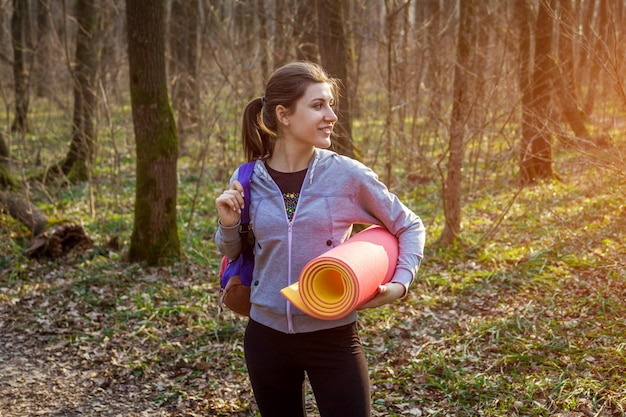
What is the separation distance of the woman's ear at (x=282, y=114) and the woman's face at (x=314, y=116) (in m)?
0.04

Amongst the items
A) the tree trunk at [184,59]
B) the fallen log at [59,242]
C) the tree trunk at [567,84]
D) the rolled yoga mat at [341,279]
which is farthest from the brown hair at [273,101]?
the tree trunk at [184,59]

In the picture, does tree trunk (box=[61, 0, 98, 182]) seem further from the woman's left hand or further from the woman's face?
the woman's left hand

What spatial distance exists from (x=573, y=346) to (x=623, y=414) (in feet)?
3.34

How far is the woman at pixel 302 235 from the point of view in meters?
2.61

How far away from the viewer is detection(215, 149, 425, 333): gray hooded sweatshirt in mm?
2678

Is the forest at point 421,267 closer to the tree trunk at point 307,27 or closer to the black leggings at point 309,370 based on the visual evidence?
A: the tree trunk at point 307,27

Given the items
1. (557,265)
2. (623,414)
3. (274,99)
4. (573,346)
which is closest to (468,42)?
(557,265)

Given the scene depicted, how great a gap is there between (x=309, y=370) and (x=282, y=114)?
1.06m

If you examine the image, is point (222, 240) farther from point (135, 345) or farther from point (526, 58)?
point (526, 58)

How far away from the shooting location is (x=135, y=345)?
5.88 metres

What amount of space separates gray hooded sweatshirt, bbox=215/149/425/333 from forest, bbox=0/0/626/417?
2.16 m

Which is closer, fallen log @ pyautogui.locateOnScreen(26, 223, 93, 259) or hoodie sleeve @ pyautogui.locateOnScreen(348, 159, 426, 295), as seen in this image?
hoodie sleeve @ pyautogui.locateOnScreen(348, 159, 426, 295)

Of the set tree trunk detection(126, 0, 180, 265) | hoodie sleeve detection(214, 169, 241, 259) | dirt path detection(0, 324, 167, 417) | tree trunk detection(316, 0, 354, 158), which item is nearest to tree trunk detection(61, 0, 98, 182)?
tree trunk detection(126, 0, 180, 265)

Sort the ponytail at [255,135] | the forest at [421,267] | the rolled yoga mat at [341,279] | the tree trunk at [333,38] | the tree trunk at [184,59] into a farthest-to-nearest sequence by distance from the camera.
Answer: the tree trunk at [184,59], the tree trunk at [333,38], the forest at [421,267], the ponytail at [255,135], the rolled yoga mat at [341,279]
